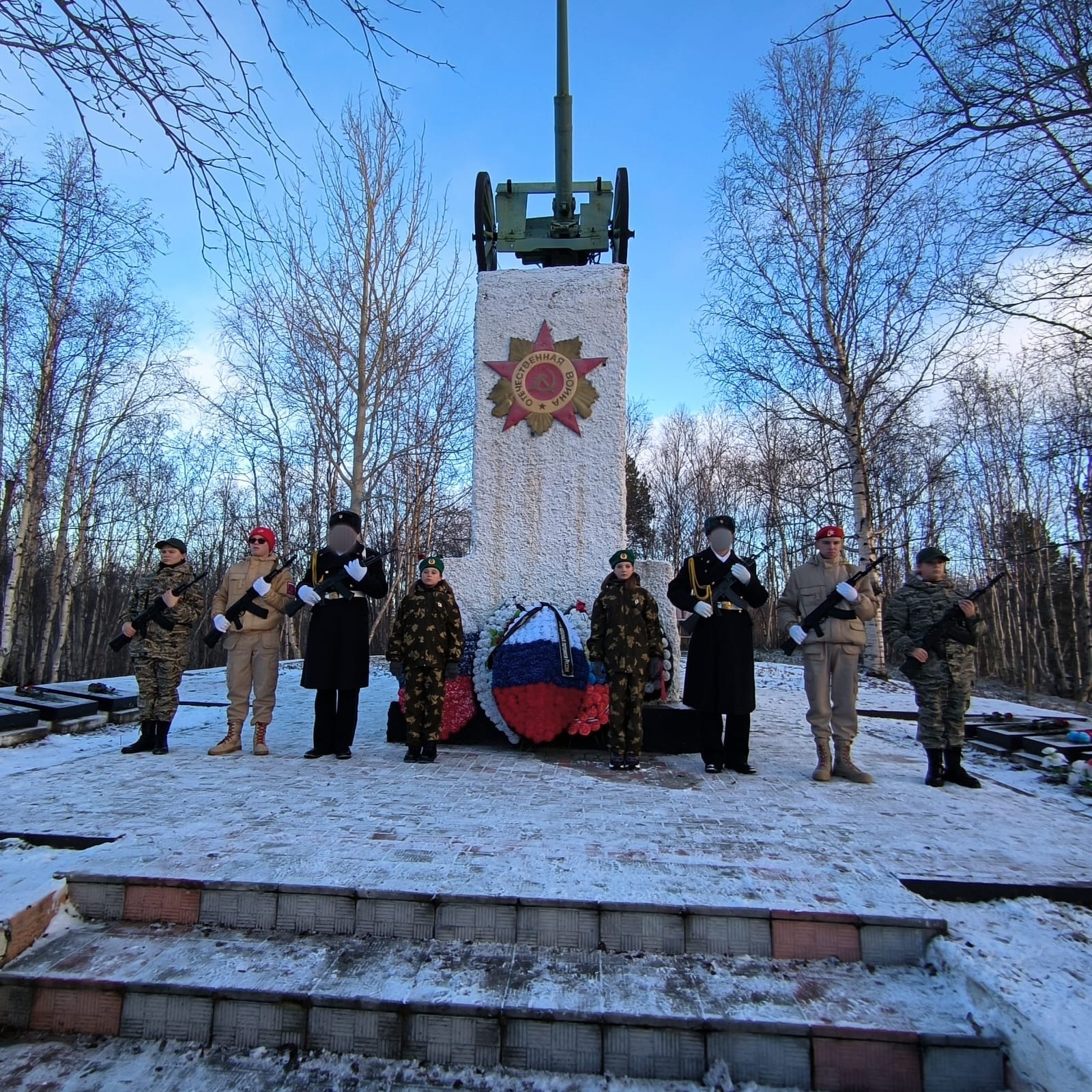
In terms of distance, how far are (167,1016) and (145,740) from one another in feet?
11.5

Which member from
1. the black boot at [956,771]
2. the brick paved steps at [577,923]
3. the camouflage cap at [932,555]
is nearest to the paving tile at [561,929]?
the brick paved steps at [577,923]

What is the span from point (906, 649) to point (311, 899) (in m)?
4.08

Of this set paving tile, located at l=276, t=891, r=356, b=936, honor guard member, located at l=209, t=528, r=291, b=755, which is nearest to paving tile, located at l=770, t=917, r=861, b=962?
paving tile, located at l=276, t=891, r=356, b=936

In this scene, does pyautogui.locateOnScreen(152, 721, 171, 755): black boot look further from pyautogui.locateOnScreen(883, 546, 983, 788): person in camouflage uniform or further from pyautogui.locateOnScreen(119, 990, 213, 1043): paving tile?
pyautogui.locateOnScreen(883, 546, 983, 788): person in camouflage uniform

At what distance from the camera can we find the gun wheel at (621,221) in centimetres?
617

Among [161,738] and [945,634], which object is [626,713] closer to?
[945,634]

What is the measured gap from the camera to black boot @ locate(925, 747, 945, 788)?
4.41 meters

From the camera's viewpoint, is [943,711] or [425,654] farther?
[425,654]

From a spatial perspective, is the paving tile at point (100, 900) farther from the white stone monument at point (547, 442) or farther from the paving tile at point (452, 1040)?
the white stone monument at point (547, 442)

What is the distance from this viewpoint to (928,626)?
184 inches

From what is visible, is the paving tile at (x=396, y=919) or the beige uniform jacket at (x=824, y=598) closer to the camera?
the paving tile at (x=396, y=919)

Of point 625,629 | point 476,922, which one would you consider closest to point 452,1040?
point 476,922

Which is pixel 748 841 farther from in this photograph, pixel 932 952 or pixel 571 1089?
pixel 571 1089

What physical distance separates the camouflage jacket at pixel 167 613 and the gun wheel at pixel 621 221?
15.3 ft
